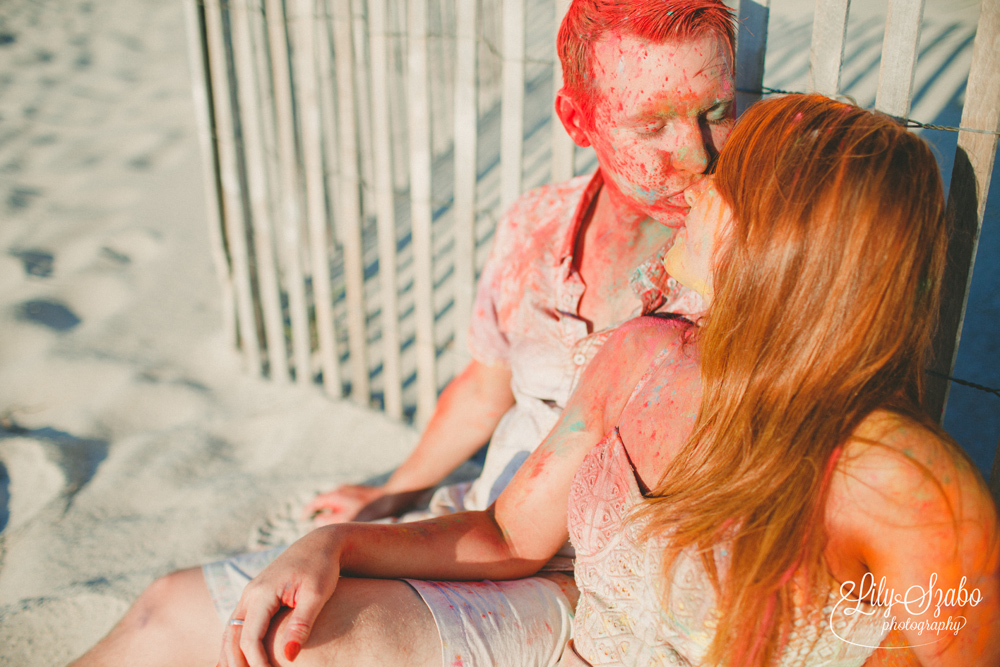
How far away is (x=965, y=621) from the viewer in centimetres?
86

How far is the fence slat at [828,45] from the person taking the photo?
4.43 feet

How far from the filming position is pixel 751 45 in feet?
4.79

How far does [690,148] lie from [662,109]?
0.09 m

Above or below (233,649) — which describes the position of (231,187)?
above

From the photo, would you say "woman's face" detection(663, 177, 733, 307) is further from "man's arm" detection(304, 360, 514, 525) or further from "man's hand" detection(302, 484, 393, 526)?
"man's hand" detection(302, 484, 393, 526)

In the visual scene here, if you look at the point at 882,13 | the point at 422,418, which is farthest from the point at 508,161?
the point at 882,13

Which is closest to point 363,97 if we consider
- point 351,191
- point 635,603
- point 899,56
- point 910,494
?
point 351,191

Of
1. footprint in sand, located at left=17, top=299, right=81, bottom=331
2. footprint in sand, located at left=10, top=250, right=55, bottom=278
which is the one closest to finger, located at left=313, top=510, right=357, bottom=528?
footprint in sand, located at left=17, top=299, right=81, bottom=331

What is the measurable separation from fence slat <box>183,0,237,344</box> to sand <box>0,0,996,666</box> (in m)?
0.31

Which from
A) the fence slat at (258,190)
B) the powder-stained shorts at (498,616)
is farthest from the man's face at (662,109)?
the fence slat at (258,190)

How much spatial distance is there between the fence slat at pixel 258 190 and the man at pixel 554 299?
4.91 ft

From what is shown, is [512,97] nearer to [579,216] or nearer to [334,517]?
[579,216]

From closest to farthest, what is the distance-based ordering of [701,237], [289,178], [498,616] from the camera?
1. [701,237]
2. [498,616]
3. [289,178]

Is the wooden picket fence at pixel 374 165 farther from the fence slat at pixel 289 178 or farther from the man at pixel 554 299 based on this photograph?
the man at pixel 554 299
